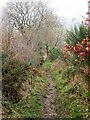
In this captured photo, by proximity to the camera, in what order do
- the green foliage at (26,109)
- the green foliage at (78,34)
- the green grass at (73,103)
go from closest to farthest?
the green foliage at (26,109), the green grass at (73,103), the green foliage at (78,34)

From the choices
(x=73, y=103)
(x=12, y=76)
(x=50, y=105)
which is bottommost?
(x=50, y=105)

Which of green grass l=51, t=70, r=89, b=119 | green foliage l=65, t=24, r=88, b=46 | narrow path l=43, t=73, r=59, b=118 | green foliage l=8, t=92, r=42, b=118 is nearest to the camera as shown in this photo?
green foliage l=8, t=92, r=42, b=118

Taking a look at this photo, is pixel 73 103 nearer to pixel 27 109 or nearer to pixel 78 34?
pixel 27 109

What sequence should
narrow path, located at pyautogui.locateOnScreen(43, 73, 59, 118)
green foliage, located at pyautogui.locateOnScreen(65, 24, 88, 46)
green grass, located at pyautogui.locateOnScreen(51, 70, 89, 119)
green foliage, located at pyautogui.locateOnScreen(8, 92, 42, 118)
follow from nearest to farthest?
green foliage, located at pyautogui.locateOnScreen(8, 92, 42, 118), green grass, located at pyautogui.locateOnScreen(51, 70, 89, 119), narrow path, located at pyautogui.locateOnScreen(43, 73, 59, 118), green foliage, located at pyautogui.locateOnScreen(65, 24, 88, 46)

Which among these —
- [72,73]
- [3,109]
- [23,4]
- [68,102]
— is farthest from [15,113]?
[23,4]

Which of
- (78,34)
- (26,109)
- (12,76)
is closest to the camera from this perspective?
(26,109)

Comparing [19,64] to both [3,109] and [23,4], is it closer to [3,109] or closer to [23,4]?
[3,109]

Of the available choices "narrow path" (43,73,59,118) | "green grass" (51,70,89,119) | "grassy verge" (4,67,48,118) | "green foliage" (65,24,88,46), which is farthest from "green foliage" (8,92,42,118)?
"green foliage" (65,24,88,46)

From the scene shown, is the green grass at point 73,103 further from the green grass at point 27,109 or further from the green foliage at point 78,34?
the green foliage at point 78,34

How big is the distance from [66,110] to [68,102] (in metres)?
0.87

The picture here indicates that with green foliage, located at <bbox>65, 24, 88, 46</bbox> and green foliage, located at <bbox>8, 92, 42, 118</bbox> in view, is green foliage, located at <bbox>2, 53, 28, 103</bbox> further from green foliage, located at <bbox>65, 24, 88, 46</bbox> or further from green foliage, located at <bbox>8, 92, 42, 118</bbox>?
green foliage, located at <bbox>65, 24, 88, 46</bbox>

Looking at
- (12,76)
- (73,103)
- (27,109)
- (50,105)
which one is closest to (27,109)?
(27,109)

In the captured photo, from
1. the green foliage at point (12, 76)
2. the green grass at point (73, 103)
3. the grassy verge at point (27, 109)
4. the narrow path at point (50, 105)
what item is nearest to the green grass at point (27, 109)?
the grassy verge at point (27, 109)

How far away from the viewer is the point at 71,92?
443 inches
